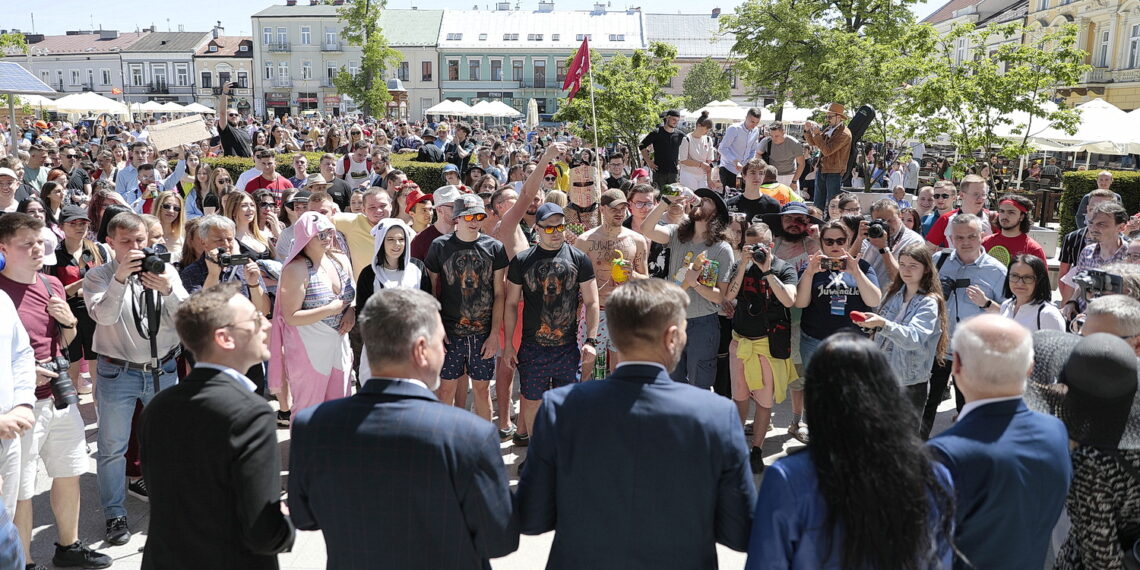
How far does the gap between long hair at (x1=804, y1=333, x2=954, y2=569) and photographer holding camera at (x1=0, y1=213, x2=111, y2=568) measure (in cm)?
360

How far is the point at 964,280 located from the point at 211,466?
4946mm

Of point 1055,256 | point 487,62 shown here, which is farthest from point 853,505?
point 487,62

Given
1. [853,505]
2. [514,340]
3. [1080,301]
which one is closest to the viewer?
[853,505]

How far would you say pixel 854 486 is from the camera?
6.81 ft

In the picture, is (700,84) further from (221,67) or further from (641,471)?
(641,471)

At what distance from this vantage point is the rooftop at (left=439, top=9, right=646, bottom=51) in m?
69.4

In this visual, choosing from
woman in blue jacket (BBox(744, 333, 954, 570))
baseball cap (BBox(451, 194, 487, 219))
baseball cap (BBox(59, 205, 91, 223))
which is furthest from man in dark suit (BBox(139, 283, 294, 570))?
baseball cap (BBox(59, 205, 91, 223))

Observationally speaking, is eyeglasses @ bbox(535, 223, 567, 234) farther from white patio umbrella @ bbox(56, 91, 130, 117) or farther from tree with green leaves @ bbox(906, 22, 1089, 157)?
white patio umbrella @ bbox(56, 91, 130, 117)

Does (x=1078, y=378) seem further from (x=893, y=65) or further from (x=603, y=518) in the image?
(x=893, y=65)

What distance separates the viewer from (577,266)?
18.1ft

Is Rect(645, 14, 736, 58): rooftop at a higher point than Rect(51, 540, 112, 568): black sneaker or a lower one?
higher

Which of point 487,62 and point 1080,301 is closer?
point 1080,301

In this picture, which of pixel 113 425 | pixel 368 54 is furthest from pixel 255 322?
pixel 368 54

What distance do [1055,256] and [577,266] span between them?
1159 cm
